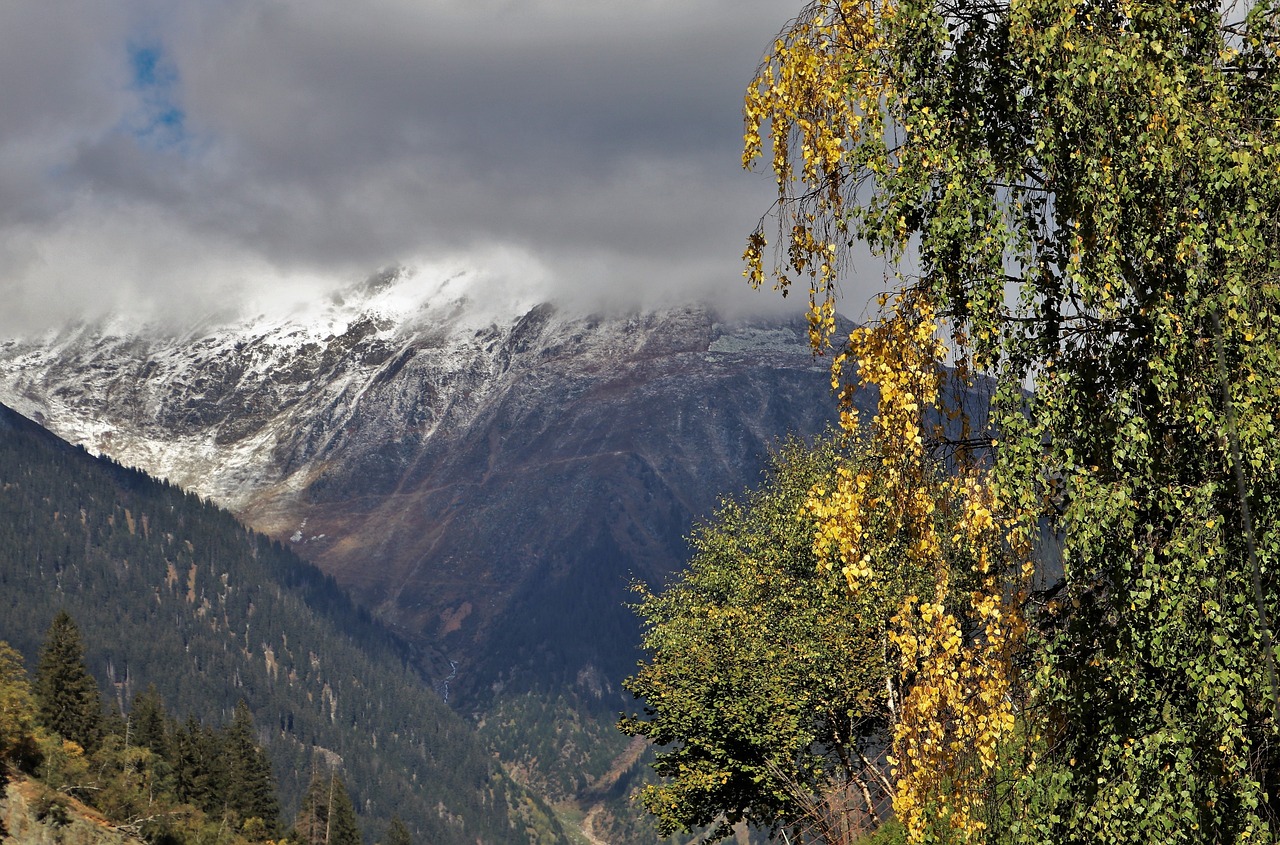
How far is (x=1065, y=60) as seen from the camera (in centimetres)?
964

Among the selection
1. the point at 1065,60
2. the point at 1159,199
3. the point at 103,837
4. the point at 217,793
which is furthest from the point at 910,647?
the point at 217,793

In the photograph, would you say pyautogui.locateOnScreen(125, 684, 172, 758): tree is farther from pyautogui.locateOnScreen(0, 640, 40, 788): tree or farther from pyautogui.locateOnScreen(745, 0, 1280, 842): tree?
pyautogui.locateOnScreen(745, 0, 1280, 842): tree

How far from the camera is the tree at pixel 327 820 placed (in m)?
146

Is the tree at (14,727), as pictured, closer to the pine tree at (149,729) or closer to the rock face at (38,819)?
the rock face at (38,819)

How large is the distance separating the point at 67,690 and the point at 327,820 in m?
51.8

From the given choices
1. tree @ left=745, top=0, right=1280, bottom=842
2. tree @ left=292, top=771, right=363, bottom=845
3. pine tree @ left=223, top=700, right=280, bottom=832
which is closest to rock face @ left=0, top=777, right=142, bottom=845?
tree @ left=745, top=0, right=1280, bottom=842

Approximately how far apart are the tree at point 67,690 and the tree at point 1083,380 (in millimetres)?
113991

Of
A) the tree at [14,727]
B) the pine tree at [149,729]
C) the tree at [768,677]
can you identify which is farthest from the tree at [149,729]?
the tree at [768,677]

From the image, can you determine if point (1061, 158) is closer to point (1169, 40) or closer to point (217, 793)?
point (1169, 40)

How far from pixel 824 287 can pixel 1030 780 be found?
4385 millimetres

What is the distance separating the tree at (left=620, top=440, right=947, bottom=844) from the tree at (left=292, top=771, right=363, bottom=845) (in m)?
109

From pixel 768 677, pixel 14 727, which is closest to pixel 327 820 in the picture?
pixel 14 727

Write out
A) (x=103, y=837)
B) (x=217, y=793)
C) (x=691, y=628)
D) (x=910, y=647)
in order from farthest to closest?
1. (x=217, y=793)
2. (x=103, y=837)
3. (x=691, y=628)
4. (x=910, y=647)

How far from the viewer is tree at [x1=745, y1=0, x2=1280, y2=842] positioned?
8984mm
